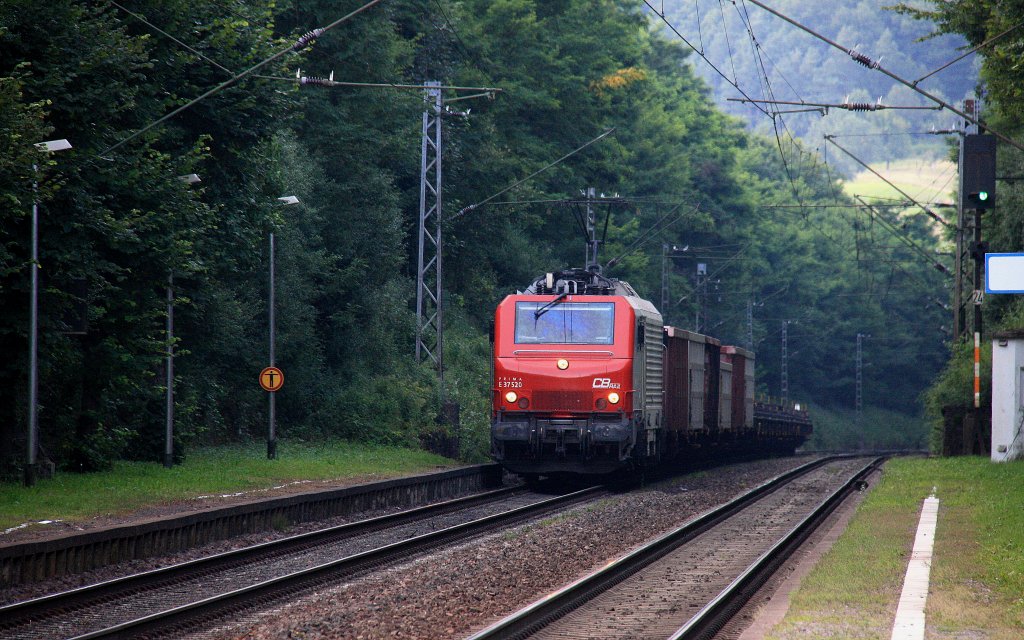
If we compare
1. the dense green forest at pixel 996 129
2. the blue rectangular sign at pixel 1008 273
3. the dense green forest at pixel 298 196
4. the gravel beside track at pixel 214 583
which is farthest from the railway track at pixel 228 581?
the dense green forest at pixel 996 129

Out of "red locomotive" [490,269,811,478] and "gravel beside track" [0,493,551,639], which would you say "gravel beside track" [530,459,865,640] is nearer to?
"red locomotive" [490,269,811,478]

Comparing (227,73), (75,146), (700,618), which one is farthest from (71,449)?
(700,618)

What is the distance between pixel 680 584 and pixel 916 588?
2490mm

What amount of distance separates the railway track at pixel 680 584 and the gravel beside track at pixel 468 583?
A: 44cm

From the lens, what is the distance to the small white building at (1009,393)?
31.7 metres

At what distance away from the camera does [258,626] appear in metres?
11.0

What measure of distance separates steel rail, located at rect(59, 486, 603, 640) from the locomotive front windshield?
5221mm

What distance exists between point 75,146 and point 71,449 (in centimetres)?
530

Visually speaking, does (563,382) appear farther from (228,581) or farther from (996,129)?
(996,129)

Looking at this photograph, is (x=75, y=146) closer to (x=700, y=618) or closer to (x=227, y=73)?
(x=227, y=73)

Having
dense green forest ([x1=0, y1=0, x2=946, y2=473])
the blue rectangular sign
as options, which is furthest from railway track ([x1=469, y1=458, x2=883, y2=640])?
dense green forest ([x1=0, y1=0, x2=946, y2=473])

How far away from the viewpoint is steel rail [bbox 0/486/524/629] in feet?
37.8

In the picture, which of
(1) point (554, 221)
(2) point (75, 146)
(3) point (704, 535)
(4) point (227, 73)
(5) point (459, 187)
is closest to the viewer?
(3) point (704, 535)

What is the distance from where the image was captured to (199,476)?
914 inches
